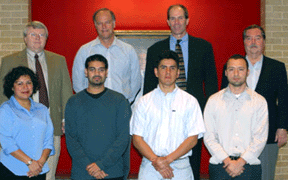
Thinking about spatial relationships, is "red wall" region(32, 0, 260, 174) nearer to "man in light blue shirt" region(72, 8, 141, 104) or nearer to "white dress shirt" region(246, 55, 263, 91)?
"man in light blue shirt" region(72, 8, 141, 104)

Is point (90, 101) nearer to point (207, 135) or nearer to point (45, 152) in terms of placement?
point (45, 152)

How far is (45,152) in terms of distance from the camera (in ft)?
10.9

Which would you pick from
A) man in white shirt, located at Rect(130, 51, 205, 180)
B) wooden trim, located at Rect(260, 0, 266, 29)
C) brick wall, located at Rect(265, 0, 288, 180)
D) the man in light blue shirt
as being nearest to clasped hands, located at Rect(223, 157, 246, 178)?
man in white shirt, located at Rect(130, 51, 205, 180)

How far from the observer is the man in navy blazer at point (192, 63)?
3.67 meters

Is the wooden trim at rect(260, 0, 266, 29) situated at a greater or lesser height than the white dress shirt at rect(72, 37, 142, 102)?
greater

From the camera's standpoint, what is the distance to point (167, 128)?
3.26m

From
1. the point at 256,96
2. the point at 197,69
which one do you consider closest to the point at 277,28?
the point at 197,69

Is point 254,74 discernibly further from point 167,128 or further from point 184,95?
point 167,128

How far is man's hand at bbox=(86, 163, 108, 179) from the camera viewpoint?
3216 millimetres

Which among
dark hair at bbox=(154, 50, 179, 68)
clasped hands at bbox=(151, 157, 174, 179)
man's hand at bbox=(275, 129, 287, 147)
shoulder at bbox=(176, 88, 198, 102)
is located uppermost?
dark hair at bbox=(154, 50, 179, 68)

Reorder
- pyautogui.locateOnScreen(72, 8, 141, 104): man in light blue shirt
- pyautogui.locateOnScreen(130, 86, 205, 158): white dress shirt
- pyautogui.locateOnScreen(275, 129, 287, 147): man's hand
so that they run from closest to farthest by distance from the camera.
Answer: pyautogui.locateOnScreen(130, 86, 205, 158): white dress shirt, pyautogui.locateOnScreen(275, 129, 287, 147): man's hand, pyautogui.locateOnScreen(72, 8, 141, 104): man in light blue shirt

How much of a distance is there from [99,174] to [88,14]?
273cm

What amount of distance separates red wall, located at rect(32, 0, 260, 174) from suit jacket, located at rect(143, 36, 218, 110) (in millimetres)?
1626

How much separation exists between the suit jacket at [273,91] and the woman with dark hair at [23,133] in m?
1.74
